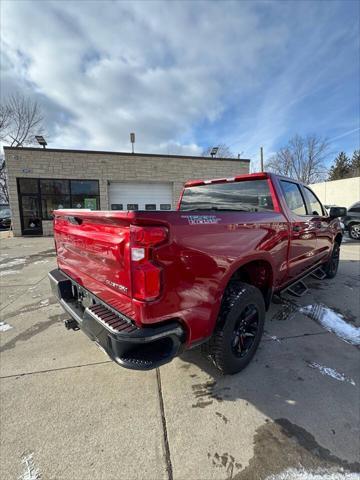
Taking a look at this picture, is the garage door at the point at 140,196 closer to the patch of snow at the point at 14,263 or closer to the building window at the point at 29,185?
the building window at the point at 29,185

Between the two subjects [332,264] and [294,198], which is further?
[332,264]

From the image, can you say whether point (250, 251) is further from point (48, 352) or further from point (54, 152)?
point (54, 152)

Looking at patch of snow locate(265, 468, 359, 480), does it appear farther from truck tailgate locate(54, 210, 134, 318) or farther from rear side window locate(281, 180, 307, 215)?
rear side window locate(281, 180, 307, 215)

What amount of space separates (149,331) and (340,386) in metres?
1.99

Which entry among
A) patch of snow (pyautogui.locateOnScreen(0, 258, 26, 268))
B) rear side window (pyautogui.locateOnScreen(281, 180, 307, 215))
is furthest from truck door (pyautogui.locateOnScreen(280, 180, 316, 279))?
patch of snow (pyautogui.locateOnScreen(0, 258, 26, 268))

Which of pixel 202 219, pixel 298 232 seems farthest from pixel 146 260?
pixel 298 232

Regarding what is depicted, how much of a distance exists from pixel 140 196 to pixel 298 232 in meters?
12.8

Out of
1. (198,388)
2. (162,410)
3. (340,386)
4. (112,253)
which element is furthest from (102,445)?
(340,386)

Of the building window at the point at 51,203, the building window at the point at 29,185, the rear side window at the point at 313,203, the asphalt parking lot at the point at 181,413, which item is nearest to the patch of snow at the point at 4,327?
the asphalt parking lot at the point at 181,413

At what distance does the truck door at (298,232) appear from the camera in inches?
125

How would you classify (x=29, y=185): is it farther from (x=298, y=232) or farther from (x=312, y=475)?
(x=312, y=475)

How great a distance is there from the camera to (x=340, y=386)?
230 centimetres

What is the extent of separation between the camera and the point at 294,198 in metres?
3.45

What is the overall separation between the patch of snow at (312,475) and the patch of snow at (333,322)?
1781 mm
